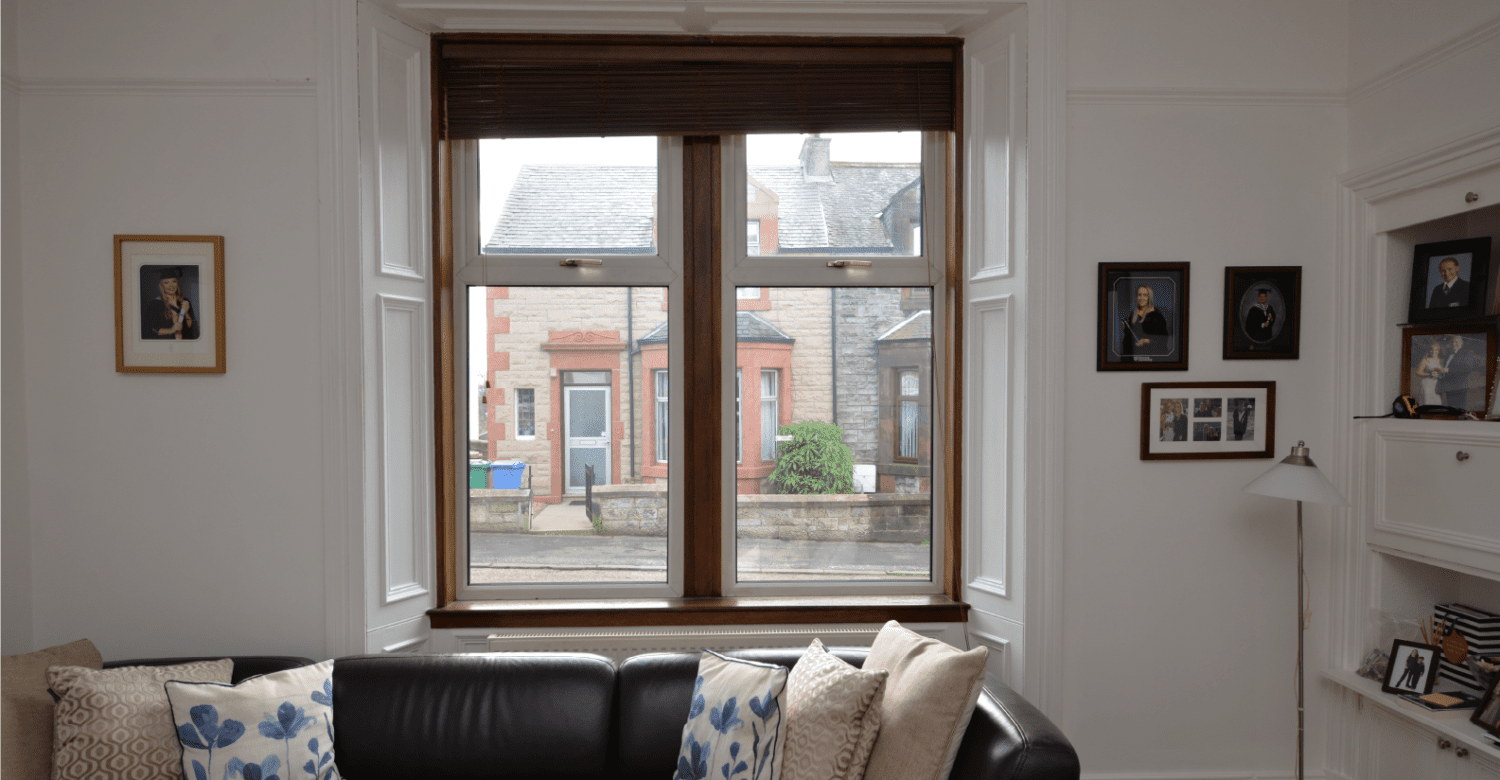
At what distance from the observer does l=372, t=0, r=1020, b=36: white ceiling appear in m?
2.63

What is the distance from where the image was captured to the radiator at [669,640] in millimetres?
2705

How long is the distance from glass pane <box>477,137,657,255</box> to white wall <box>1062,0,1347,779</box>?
5.14 feet

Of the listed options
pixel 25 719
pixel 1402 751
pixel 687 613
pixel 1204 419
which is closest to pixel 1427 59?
pixel 1204 419

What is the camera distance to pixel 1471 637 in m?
2.39

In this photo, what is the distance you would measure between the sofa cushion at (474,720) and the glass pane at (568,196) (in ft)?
5.01

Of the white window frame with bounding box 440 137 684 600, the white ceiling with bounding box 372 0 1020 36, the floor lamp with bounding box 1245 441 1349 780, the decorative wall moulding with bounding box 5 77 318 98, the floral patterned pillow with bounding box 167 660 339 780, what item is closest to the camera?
the floral patterned pillow with bounding box 167 660 339 780

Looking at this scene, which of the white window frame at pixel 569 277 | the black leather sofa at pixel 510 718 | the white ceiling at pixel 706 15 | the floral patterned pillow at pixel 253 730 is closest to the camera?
the floral patterned pillow at pixel 253 730

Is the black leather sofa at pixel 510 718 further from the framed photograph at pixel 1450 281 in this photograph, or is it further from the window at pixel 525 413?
the framed photograph at pixel 1450 281

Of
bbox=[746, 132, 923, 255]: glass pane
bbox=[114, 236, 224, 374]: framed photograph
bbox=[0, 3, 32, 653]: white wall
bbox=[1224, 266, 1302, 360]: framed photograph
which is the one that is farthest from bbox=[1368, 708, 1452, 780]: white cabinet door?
bbox=[0, 3, 32, 653]: white wall

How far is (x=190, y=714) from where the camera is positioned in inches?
77.1

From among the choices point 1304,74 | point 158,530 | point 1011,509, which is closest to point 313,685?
point 158,530

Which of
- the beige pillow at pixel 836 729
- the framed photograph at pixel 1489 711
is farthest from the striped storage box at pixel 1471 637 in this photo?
the beige pillow at pixel 836 729

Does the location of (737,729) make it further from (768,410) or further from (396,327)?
(396,327)

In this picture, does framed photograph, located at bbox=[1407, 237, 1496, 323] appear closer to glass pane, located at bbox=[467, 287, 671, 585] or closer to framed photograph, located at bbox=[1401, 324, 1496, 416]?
framed photograph, located at bbox=[1401, 324, 1496, 416]
